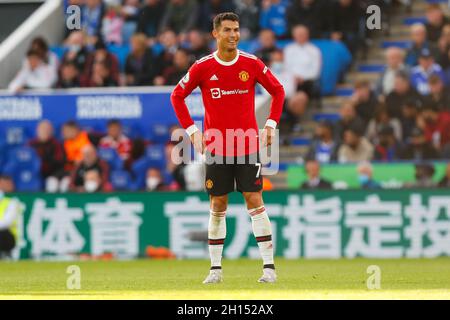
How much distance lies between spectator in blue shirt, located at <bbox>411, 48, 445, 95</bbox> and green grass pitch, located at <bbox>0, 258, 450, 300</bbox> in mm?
3552

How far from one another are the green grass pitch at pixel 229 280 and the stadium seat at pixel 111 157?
7.95 ft

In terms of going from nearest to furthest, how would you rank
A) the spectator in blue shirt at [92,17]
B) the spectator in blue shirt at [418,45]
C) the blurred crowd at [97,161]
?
the blurred crowd at [97,161] < the spectator in blue shirt at [418,45] < the spectator in blue shirt at [92,17]

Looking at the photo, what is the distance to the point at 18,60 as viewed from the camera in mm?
24109

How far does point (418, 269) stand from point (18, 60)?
11.2m

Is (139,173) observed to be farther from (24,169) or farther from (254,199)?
(254,199)

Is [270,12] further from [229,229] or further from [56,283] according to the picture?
[56,283]

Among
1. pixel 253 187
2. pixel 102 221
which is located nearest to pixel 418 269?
pixel 253 187

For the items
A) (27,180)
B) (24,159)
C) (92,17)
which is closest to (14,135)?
(24,159)

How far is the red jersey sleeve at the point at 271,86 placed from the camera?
1240 centimetres

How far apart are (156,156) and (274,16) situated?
3.71 metres
